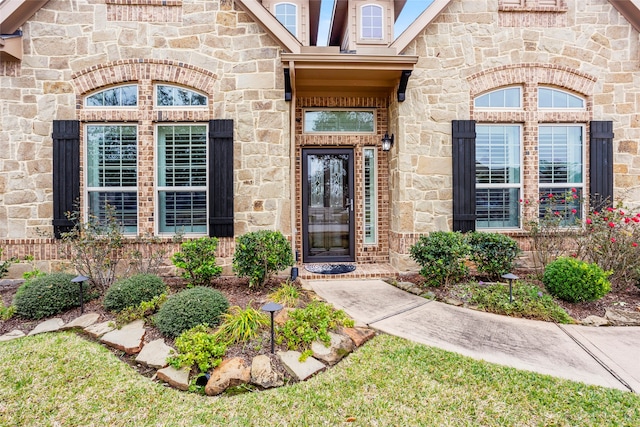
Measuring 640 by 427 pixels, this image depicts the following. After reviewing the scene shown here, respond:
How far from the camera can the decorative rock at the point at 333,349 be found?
2854mm

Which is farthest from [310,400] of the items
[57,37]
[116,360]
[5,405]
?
[57,37]

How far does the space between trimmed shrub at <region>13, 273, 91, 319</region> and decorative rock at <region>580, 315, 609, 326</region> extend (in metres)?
6.17

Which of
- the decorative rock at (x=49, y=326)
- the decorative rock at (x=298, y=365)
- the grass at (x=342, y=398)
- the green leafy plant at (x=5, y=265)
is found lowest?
the grass at (x=342, y=398)

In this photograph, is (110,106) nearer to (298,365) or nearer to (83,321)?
(83,321)

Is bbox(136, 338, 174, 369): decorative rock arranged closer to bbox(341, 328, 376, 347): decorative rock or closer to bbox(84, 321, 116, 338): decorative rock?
bbox(84, 321, 116, 338): decorative rock

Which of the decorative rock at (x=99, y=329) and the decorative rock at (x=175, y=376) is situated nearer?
the decorative rock at (x=175, y=376)

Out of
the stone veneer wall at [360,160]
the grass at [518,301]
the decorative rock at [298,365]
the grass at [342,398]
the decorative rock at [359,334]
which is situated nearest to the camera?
the grass at [342,398]

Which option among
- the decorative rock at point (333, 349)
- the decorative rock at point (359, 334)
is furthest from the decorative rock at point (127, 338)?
the decorative rock at point (359, 334)

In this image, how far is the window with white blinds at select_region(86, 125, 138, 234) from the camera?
5320 mm

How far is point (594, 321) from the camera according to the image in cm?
378

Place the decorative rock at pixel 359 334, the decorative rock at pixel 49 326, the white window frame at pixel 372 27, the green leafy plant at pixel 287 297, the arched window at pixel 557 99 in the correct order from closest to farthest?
the decorative rock at pixel 359 334, the decorative rock at pixel 49 326, the green leafy plant at pixel 287 297, the arched window at pixel 557 99, the white window frame at pixel 372 27

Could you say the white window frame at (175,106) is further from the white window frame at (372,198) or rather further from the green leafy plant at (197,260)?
the white window frame at (372,198)

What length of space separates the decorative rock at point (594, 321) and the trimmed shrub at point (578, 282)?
0.31 m

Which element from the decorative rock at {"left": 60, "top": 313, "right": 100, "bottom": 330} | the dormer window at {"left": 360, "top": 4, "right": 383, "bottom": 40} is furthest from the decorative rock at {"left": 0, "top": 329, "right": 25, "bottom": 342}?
the dormer window at {"left": 360, "top": 4, "right": 383, "bottom": 40}
